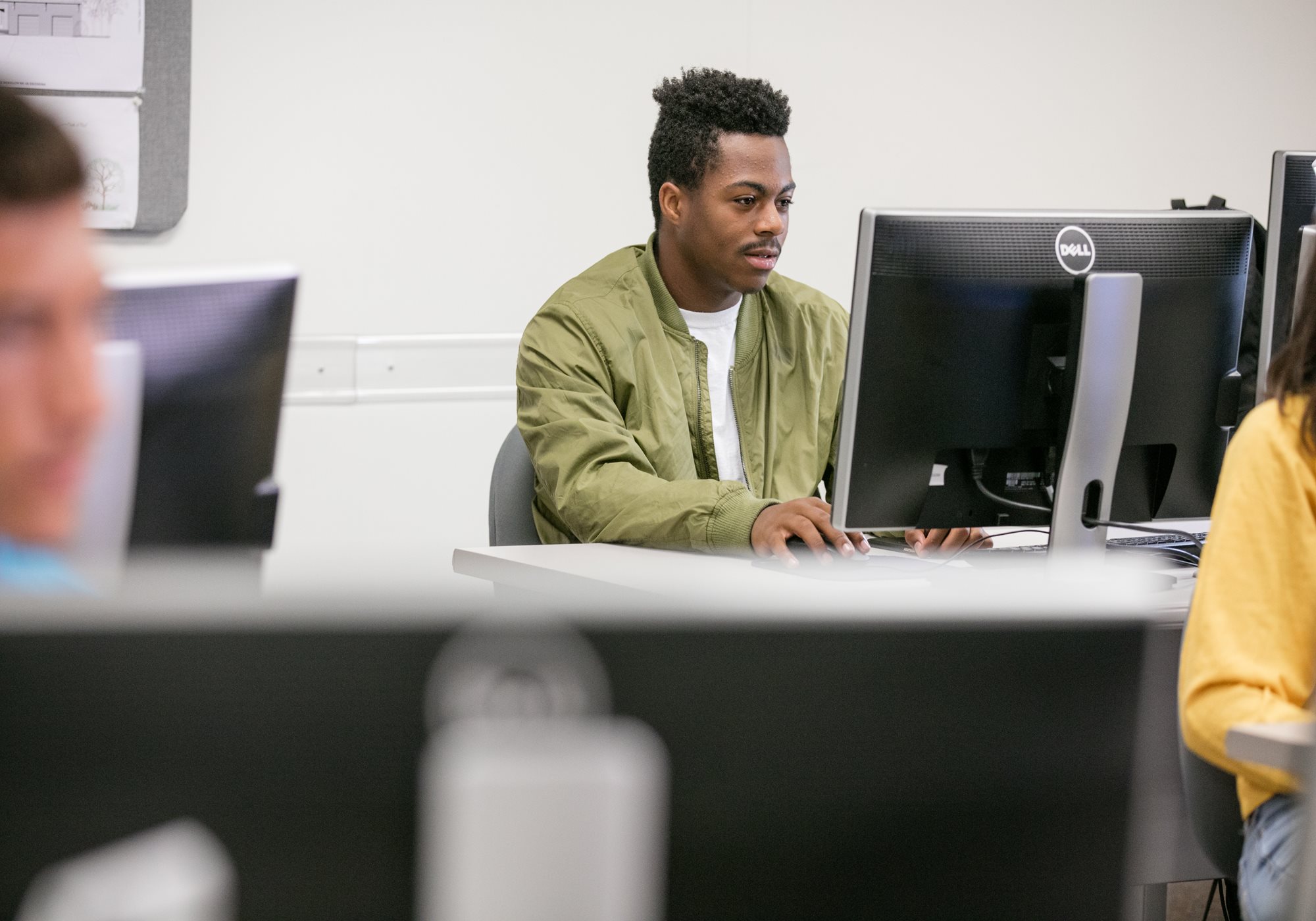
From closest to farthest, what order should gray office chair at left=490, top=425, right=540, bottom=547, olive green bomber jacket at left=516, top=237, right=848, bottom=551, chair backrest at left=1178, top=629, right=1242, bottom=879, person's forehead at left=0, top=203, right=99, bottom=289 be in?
person's forehead at left=0, top=203, right=99, bottom=289 < chair backrest at left=1178, top=629, right=1242, bottom=879 < olive green bomber jacket at left=516, top=237, right=848, bottom=551 < gray office chair at left=490, top=425, right=540, bottom=547

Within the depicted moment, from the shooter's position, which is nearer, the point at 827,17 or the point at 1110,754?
the point at 1110,754

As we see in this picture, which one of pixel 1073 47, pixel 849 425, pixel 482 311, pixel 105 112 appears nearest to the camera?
pixel 849 425

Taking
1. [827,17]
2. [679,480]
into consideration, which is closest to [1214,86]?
[827,17]

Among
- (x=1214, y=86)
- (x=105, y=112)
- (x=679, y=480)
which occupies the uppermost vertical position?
(x=1214, y=86)

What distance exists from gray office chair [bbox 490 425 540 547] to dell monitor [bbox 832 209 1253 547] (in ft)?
2.24

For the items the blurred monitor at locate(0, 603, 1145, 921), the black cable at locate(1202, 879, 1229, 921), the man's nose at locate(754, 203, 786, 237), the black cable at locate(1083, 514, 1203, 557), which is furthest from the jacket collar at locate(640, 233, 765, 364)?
the blurred monitor at locate(0, 603, 1145, 921)

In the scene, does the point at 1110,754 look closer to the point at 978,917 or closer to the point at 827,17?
the point at 978,917

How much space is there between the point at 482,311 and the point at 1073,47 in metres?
1.69

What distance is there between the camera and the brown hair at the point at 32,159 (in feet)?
2.83

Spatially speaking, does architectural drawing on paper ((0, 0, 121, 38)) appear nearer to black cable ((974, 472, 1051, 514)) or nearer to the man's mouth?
the man's mouth

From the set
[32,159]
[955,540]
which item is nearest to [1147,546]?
[955,540]

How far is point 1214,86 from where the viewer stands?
374 centimetres

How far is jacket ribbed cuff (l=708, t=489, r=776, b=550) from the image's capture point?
1.81m

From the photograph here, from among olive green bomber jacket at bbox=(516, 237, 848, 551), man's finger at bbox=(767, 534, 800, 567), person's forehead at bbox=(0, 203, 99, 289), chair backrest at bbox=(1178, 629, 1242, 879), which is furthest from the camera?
olive green bomber jacket at bbox=(516, 237, 848, 551)
